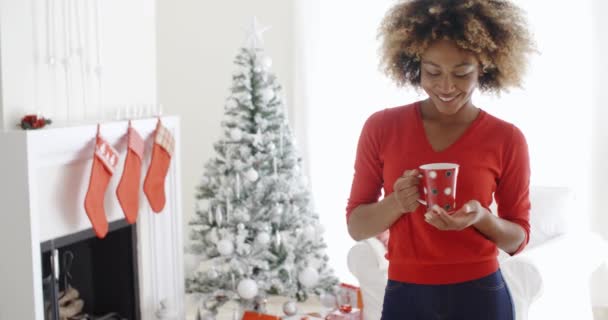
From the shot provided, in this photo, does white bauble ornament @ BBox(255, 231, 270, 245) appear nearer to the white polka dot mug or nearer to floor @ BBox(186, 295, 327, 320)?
floor @ BBox(186, 295, 327, 320)

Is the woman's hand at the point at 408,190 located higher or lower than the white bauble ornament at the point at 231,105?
lower

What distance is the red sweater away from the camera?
1408 mm

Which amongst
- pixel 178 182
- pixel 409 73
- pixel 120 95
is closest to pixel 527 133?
pixel 178 182

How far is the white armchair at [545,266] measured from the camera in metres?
3.00

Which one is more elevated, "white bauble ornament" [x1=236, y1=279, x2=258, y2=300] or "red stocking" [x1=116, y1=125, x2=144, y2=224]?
"red stocking" [x1=116, y1=125, x2=144, y2=224]

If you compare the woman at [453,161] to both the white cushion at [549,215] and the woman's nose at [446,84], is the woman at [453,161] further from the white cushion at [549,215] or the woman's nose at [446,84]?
the white cushion at [549,215]

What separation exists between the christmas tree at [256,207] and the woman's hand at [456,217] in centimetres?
243

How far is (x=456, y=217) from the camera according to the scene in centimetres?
129

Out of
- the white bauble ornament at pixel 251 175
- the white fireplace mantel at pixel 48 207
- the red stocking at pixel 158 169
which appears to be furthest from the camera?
the white bauble ornament at pixel 251 175

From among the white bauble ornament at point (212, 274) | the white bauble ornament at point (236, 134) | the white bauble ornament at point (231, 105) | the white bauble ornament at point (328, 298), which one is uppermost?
the white bauble ornament at point (231, 105)

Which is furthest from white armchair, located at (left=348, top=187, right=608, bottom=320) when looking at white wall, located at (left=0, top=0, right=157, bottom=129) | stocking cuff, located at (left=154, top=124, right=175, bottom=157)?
white wall, located at (left=0, top=0, right=157, bottom=129)

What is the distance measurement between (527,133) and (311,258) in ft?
4.58

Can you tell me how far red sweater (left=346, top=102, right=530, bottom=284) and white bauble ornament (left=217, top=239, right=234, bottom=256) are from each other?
2.25 metres

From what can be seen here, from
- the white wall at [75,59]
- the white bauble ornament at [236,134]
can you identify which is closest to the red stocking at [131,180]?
the white wall at [75,59]
